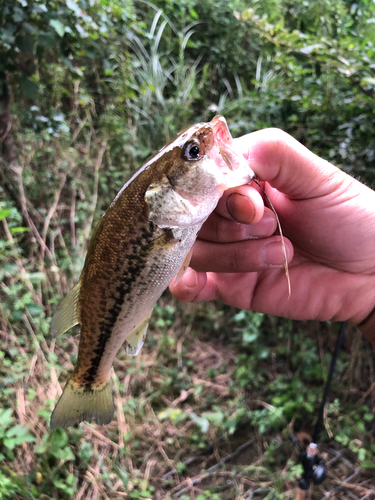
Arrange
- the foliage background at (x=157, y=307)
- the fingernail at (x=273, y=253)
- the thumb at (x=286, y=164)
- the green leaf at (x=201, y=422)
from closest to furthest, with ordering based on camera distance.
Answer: the thumb at (x=286, y=164) < the fingernail at (x=273, y=253) < the foliage background at (x=157, y=307) < the green leaf at (x=201, y=422)

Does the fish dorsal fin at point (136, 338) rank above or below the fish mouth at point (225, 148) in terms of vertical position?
below

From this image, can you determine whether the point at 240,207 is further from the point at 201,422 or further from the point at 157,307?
the point at 157,307

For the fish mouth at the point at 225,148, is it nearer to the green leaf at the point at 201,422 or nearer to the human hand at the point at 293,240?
the human hand at the point at 293,240

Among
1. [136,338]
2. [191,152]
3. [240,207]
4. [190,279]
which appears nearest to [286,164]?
[240,207]

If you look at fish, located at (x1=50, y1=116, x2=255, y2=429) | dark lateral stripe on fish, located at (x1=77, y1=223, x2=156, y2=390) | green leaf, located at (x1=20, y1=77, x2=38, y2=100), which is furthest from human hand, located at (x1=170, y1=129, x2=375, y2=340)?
green leaf, located at (x1=20, y1=77, x2=38, y2=100)

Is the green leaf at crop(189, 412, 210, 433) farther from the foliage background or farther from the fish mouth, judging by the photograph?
the fish mouth

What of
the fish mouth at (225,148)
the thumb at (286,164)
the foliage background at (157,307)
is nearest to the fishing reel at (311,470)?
the foliage background at (157,307)

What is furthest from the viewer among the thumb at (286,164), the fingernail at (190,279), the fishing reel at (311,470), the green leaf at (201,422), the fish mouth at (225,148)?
the green leaf at (201,422)
